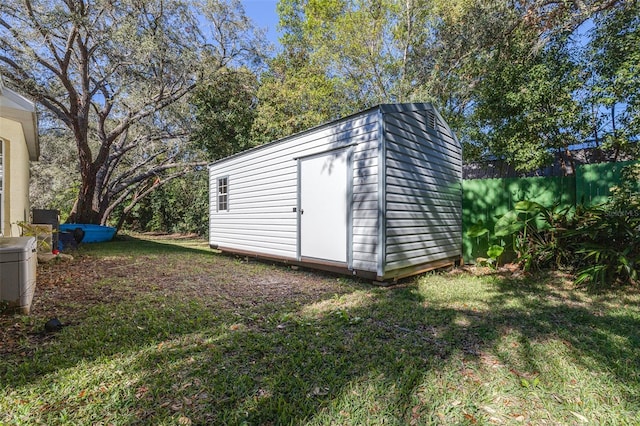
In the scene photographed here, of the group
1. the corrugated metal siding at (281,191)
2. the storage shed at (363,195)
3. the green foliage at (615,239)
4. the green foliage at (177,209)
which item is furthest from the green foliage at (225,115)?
the green foliage at (615,239)

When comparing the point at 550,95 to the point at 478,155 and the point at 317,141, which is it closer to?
the point at 478,155

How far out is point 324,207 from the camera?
5.12m

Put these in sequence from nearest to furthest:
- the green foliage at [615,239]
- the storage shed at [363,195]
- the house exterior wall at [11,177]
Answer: the green foliage at [615,239] → the storage shed at [363,195] → the house exterior wall at [11,177]

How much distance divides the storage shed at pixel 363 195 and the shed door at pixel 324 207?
17 mm

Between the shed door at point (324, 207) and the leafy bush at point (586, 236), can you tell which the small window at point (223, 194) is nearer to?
the shed door at point (324, 207)

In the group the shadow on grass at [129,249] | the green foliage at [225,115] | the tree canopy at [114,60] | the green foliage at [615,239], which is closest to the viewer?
the green foliage at [615,239]

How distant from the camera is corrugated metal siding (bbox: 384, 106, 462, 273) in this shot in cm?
449

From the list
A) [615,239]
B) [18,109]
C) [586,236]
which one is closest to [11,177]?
[18,109]

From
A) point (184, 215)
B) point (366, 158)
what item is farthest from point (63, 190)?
point (366, 158)

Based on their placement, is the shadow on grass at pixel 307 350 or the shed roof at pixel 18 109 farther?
the shed roof at pixel 18 109

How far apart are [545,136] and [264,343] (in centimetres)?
842

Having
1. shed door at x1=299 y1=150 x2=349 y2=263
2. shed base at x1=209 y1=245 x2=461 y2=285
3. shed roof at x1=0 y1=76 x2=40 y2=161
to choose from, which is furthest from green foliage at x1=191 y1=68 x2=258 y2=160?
shed door at x1=299 y1=150 x2=349 y2=263

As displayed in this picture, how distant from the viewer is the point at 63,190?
14.0 m

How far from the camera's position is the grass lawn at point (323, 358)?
1.75 meters
